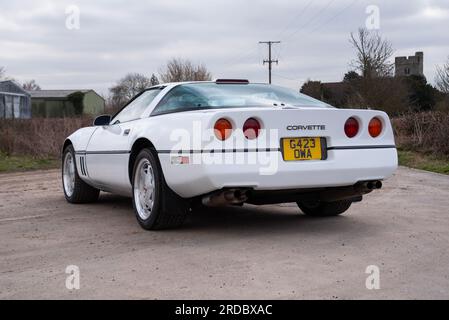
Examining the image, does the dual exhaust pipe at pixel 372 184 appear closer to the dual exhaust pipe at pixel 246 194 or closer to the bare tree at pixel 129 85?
the dual exhaust pipe at pixel 246 194

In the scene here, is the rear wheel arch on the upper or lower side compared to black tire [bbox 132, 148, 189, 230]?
upper

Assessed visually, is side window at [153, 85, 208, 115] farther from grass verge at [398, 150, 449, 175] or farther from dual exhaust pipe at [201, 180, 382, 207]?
grass verge at [398, 150, 449, 175]

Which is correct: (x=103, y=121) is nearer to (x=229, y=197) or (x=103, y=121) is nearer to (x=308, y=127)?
(x=229, y=197)

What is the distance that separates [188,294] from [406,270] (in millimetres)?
1417

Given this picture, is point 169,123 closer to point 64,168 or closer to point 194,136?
point 194,136

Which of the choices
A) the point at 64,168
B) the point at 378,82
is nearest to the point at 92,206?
the point at 64,168

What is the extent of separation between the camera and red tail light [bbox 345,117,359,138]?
496 cm

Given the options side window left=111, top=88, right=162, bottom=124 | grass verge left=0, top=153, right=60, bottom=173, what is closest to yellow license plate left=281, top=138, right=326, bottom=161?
side window left=111, top=88, right=162, bottom=124

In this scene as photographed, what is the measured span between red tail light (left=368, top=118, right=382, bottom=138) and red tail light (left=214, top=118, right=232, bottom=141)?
4.32 feet

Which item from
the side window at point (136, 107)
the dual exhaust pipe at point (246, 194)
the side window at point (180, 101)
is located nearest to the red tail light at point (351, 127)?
the dual exhaust pipe at point (246, 194)

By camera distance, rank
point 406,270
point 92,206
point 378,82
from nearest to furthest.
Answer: point 406,270
point 92,206
point 378,82

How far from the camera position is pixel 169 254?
4.31 metres
